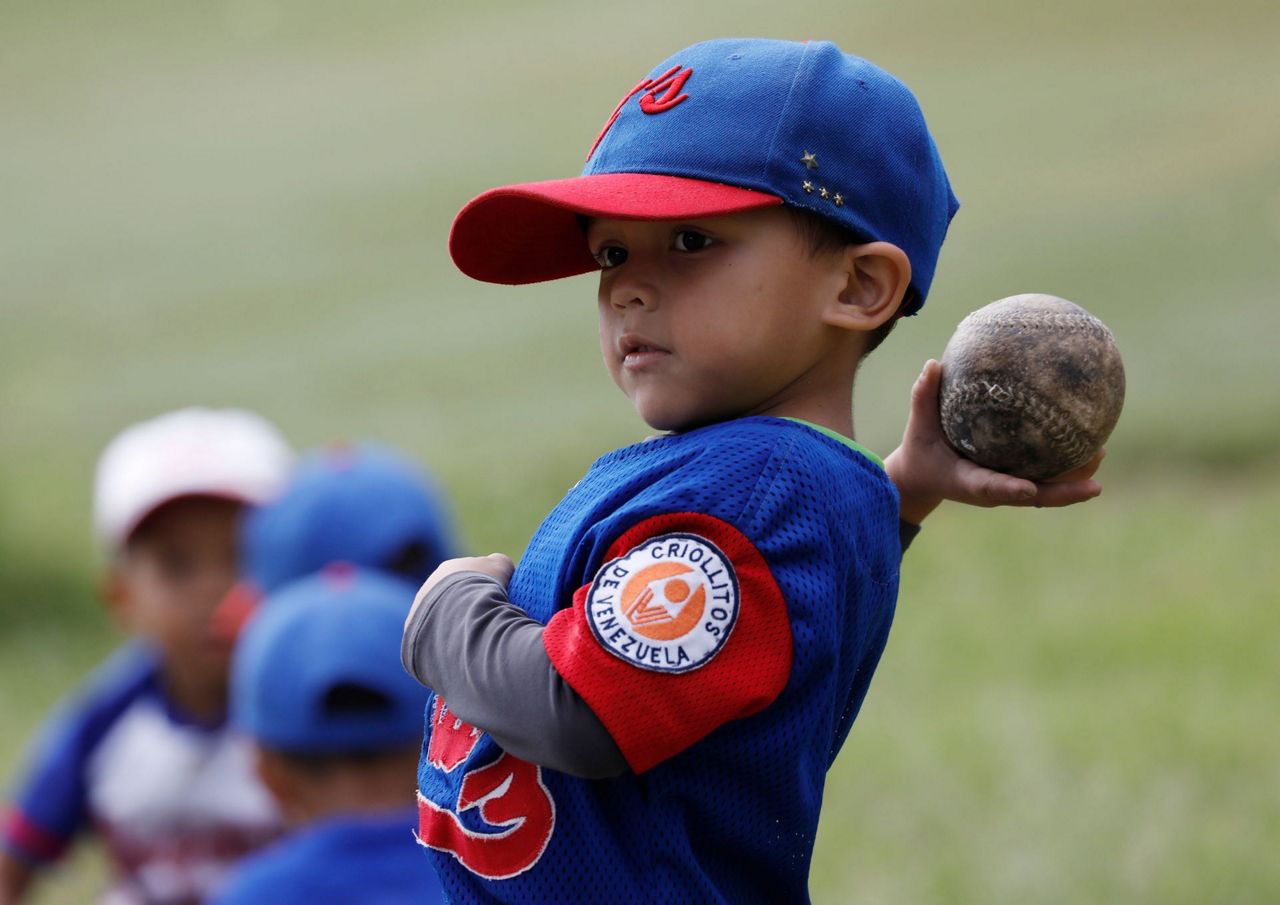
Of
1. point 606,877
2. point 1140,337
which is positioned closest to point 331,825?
point 606,877

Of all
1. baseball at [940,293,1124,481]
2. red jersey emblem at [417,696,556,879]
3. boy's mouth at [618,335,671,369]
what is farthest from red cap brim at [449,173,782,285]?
red jersey emblem at [417,696,556,879]

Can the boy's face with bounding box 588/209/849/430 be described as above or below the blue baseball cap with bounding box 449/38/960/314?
below

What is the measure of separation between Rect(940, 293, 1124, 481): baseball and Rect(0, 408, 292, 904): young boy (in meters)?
2.86

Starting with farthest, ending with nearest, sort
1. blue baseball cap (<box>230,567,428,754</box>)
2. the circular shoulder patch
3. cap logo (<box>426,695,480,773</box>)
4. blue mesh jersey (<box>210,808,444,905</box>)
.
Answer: blue baseball cap (<box>230,567,428,754</box>) → blue mesh jersey (<box>210,808,444,905</box>) → cap logo (<box>426,695,480,773</box>) → the circular shoulder patch

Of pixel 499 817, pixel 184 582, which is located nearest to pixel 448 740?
pixel 499 817

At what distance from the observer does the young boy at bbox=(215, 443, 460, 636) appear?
4473mm

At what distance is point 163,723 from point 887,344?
7.12 metres

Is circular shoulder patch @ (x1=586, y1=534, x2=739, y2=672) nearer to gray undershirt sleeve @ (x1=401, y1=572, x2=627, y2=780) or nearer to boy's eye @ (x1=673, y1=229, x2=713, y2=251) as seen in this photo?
gray undershirt sleeve @ (x1=401, y1=572, x2=627, y2=780)

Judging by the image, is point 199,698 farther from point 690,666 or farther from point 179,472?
point 690,666

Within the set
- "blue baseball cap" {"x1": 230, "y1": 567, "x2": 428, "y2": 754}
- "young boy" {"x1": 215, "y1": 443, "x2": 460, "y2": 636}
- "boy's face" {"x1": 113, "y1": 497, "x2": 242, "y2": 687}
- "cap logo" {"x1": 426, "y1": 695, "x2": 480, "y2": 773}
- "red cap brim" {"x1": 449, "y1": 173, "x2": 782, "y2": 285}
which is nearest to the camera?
"red cap brim" {"x1": 449, "y1": 173, "x2": 782, "y2": 285}

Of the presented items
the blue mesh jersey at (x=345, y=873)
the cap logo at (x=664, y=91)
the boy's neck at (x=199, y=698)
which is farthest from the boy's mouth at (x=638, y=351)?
the boy's neck at (x=199, y=698)

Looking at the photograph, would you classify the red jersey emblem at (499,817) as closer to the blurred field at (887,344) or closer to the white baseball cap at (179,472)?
the white baseball cap at (179,472)

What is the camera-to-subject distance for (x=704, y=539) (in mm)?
1778

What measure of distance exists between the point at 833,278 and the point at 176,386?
1059 cm
